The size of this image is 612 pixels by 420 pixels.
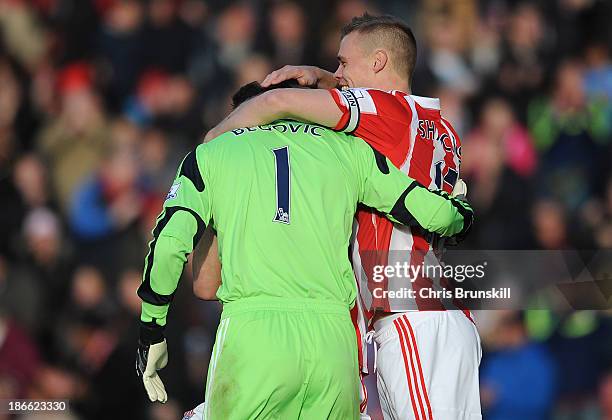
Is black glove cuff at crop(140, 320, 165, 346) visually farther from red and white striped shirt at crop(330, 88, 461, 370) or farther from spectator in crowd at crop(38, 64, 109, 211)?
spectator in crowd at crop(38, 64, 109, 211)

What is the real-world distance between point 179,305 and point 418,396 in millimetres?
3674

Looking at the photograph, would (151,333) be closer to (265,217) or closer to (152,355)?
(152,355)

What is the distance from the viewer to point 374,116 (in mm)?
4000

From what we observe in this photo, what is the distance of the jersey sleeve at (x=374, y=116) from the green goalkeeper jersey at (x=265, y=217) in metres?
0.18

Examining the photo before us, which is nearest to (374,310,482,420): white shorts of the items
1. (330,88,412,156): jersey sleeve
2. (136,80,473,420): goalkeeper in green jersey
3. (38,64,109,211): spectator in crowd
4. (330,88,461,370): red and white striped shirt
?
(330,88,461,370): red and white striped shirt

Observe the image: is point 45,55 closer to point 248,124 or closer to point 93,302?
point 93,302

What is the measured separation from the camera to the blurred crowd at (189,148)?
7.12m

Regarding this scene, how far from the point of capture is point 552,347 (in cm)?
704

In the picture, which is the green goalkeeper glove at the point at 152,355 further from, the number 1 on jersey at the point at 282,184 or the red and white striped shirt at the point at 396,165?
the red and white striped shirt at the point at 396,165

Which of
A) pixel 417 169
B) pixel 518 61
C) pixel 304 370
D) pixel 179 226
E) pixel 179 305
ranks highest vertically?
pixel 518 61

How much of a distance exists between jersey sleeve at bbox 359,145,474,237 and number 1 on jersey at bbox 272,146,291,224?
328mm

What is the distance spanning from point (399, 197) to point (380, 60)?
775 millimetres

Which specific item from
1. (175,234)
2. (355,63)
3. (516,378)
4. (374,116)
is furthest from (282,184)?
(516,378)

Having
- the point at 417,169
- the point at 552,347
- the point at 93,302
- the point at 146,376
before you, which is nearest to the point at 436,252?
the point at 417,169
